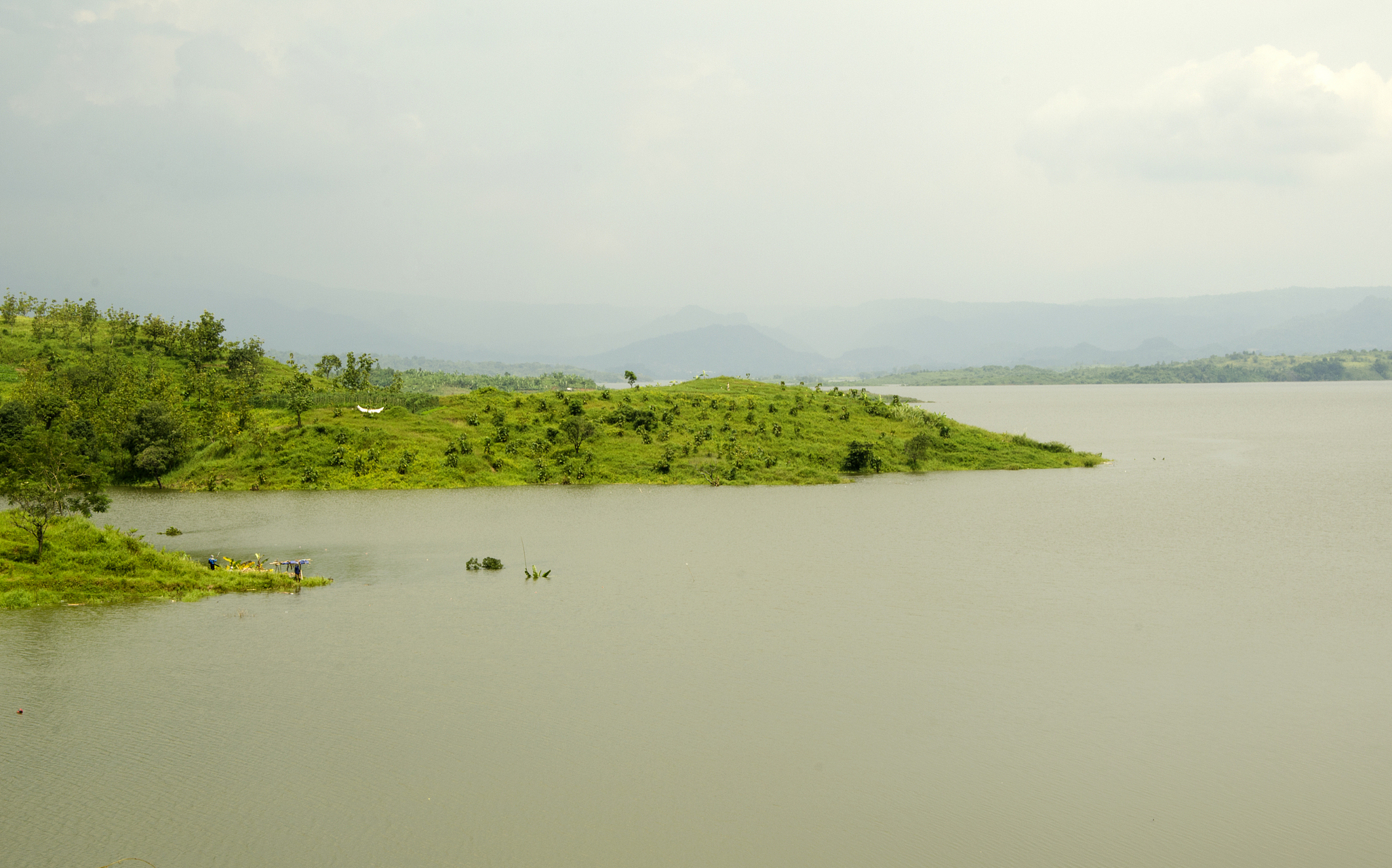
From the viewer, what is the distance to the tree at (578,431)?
76000 mm

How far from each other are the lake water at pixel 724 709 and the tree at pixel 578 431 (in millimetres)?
27719

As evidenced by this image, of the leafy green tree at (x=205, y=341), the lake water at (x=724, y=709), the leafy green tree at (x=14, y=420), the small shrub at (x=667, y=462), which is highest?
the leafy green tree at (x=205, y=341)

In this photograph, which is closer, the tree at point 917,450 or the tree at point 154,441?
the tree at point 154,441

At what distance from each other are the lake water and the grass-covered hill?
77.5 ft

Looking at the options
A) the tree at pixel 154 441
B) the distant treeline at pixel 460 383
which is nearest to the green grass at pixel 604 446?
the tree at pixel 154 441

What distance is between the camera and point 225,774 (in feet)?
68.9

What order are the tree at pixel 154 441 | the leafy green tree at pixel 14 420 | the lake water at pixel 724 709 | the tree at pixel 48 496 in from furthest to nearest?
the tree at pixel 154 441 → the leafy green tree at pixel 14 420 → the tree at pixel 48 496 → the lake water at pixel 724 709

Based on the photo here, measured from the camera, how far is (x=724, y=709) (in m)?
25.1

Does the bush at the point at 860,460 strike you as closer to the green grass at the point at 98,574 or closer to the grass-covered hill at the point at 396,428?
the grass-covered hill at the point at 396,428

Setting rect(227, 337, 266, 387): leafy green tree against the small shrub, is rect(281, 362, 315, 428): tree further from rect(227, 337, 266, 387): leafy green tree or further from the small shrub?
the small shrub

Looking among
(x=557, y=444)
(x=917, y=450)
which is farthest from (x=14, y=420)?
(x=917, y=450)

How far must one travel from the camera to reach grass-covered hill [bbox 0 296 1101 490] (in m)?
69.4

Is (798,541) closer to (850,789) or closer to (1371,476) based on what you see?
(850,789)

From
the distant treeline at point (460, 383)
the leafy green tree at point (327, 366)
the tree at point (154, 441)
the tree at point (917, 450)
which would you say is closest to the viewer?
the tree at point (154, 441)
